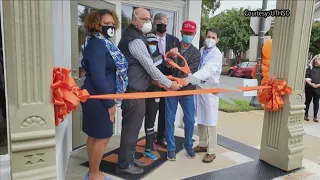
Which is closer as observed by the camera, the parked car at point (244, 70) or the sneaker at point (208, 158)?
the sneaker at point (208, 158)

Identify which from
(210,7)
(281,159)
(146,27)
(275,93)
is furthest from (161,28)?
(210,7)

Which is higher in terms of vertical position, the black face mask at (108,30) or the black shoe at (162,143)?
the black face mask at (108,30)

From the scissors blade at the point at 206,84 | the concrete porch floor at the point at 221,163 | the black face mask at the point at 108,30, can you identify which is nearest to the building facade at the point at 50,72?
the concrete porch floor at the point at 221,163

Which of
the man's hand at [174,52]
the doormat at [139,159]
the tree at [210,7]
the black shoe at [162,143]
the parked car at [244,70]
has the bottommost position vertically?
the doormat at [139,159]

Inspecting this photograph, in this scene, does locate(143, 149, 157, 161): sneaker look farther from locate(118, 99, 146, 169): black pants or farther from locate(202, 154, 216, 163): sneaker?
locate(202, 154, 216, 163): sneaker

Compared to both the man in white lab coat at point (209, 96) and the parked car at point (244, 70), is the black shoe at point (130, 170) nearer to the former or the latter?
the man in white lab coat at point (209, 96)

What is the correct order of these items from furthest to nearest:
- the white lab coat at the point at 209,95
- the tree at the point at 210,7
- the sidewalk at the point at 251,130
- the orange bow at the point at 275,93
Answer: the tree at the point at 210,7
the sidewalk at the point at 251,130
the white lab coat at the point at 209,95
the orange bow at the point at 275,93

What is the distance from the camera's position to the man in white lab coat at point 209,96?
11.1ft

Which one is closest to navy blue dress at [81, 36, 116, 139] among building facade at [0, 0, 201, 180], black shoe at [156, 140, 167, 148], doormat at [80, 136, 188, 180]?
building facade at [0, 0, 201, 180]

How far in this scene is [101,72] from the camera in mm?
2451

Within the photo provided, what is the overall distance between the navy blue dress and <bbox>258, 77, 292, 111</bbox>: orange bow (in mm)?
1868

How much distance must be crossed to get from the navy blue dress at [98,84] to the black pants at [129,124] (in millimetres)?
344

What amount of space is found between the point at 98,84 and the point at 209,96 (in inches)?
61.1

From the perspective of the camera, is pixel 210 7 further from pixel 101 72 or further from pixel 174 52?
pixel 101 72
